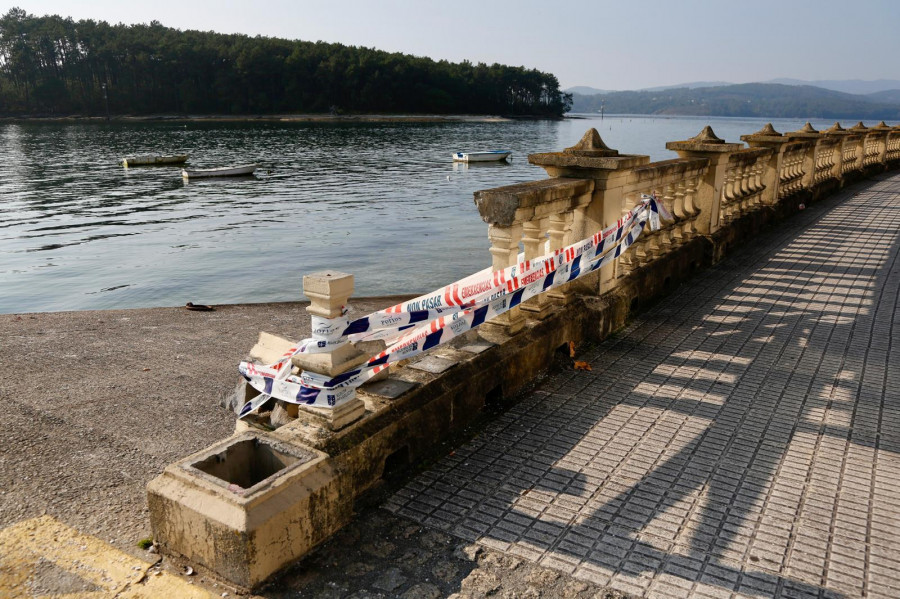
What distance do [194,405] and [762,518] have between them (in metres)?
5.12

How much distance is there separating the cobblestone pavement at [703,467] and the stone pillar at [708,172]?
2720mm

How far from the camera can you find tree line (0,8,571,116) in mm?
118750

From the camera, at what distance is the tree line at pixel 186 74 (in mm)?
118750

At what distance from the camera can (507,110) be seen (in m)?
163

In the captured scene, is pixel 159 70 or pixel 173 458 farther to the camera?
pixel 159 70

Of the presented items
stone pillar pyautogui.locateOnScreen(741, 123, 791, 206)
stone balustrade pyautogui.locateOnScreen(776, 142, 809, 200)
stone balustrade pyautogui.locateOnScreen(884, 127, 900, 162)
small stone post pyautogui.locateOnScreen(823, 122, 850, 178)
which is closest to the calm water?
stone pillar pyautogui.locateOnScreen(741, 123, 791, 206)

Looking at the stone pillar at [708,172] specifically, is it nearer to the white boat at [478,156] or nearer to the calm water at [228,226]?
the calm water at [228,226]

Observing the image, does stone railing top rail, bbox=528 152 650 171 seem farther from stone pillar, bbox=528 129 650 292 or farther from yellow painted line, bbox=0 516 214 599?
yellow painted line, bbox=0 516 214 599

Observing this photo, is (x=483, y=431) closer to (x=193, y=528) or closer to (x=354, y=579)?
(x=354, y=579)

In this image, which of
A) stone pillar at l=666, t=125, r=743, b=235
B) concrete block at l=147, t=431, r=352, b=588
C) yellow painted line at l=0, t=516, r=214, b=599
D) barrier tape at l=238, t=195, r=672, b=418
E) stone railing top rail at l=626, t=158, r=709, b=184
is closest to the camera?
concrete block at l=147, t=431, r=352, b=588

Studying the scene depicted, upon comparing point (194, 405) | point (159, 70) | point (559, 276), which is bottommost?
point (194, 405)

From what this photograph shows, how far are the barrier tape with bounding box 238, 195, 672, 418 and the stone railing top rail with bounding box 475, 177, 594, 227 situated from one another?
39cm

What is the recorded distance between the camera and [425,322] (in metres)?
4.80

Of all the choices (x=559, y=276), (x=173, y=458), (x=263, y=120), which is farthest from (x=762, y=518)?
(x=263, y=120)
